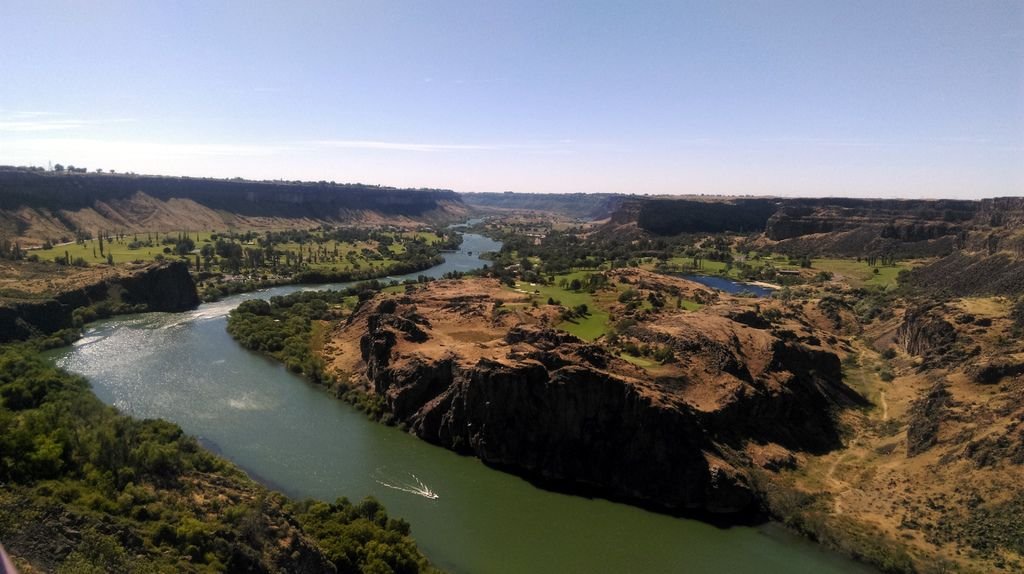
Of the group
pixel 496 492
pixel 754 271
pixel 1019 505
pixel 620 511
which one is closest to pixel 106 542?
pixel 496 492

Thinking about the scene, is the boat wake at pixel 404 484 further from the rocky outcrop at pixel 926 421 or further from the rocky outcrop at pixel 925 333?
the rocky outcrop at pixel 925 333

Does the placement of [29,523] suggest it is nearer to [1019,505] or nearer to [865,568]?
[865,568]

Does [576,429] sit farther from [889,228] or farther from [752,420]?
[889,228]

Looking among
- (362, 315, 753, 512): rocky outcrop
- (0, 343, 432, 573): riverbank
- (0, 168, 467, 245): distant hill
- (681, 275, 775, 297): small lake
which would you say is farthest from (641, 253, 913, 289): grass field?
(0, 168, 467, 245): distant hill


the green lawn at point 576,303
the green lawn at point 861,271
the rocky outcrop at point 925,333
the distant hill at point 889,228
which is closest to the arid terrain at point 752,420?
the rocky outcrop at point 925,333

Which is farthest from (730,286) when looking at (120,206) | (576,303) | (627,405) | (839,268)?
(120,206)

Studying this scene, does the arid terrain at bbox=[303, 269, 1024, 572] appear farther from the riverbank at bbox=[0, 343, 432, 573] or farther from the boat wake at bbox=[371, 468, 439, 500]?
the riverbank at bbox=[0, 343, 432, 573]
